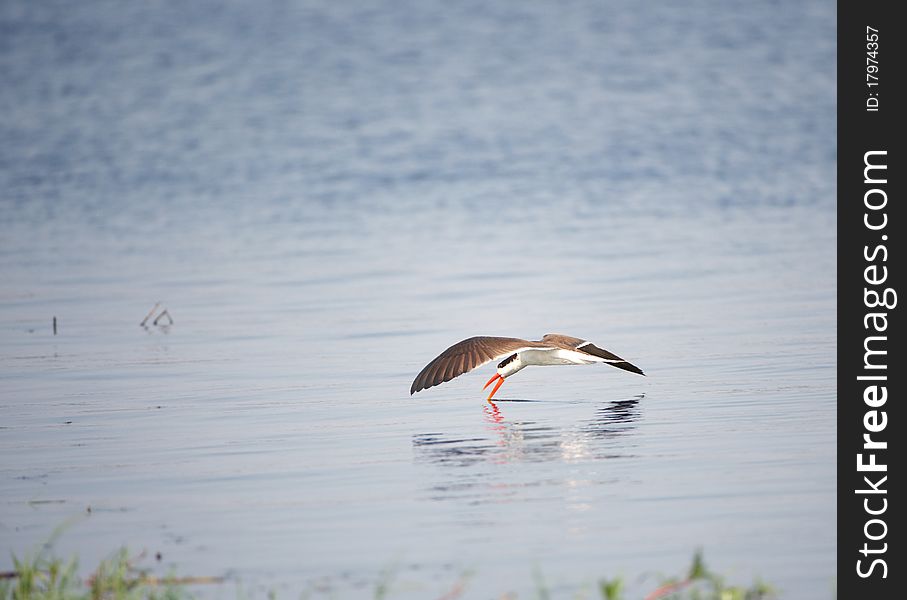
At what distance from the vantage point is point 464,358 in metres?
11.3

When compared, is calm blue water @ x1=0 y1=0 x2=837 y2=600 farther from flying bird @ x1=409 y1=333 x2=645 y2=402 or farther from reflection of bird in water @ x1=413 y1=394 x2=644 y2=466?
flying bird @ x1=409 y1=333 x2=645 y2=402

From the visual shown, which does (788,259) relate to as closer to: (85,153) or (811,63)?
(85,153)

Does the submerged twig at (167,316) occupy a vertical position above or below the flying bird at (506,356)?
above

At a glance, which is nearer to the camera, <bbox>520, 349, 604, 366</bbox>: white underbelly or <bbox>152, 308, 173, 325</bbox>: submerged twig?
<bbox>520, 349, 604, 366</bbox>: white underbelly

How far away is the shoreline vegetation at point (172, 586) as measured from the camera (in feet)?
21.5

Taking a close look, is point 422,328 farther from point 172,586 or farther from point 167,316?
point 172,586

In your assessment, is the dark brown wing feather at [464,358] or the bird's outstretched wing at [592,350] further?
the bird's outstretched wing at [592,350]

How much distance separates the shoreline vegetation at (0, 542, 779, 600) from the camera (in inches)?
258

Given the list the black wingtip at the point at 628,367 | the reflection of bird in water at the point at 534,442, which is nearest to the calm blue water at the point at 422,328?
the reflection of bird in water at the point at 534,442

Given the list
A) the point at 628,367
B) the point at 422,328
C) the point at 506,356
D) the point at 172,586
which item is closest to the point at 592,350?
the point at 628,367

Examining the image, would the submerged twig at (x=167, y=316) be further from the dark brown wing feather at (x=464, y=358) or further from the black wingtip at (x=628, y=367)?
the black wingtip at (x=628, y=367)
